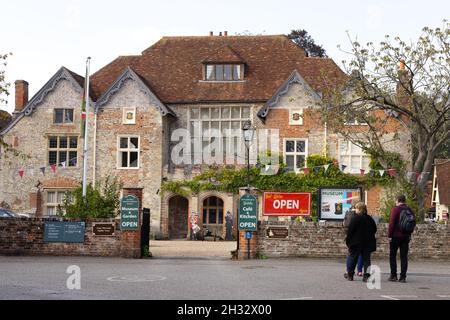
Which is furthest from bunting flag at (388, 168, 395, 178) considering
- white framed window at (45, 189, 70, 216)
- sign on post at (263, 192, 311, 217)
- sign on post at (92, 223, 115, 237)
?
white framed window at (45, 189, 70, 216)

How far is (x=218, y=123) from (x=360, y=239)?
80.9 ft

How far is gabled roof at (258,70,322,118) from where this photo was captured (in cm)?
3822

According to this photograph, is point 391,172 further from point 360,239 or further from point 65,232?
point 360,239

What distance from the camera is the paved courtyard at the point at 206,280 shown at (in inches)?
500

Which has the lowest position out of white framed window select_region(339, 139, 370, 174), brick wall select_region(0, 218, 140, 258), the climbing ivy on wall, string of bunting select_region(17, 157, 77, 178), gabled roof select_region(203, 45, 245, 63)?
brick wall select_region(0, 218, 140, 258)

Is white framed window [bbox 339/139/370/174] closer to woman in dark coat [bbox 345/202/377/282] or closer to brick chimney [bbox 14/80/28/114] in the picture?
brick chimney [bbox 14/80/28/114]

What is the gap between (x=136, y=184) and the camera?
38844mm

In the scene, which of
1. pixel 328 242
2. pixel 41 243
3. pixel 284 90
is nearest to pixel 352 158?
pixel 284 90

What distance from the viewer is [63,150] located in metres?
39.8

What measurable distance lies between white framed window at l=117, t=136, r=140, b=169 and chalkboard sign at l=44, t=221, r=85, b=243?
1587 centimetres

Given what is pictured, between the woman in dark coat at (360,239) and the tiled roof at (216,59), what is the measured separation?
77.0 ft

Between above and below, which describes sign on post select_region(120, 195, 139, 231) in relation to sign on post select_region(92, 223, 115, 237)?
above

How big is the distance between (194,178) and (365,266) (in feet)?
78.2

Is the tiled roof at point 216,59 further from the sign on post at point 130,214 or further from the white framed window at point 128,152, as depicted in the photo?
the sign on post at point 130,214
